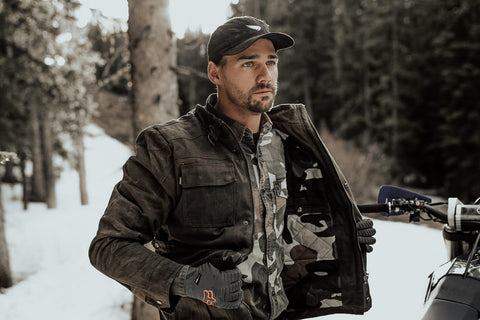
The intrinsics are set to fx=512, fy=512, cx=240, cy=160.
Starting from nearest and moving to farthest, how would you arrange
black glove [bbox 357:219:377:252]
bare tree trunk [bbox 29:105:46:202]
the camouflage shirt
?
the camouflage shirt
black glove [bbox 357:219:377:252]
bare tree trunk [bbox 29:105:46:202]

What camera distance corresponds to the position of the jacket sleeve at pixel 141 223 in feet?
6.66

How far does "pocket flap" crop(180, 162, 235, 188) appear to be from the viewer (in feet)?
7.26

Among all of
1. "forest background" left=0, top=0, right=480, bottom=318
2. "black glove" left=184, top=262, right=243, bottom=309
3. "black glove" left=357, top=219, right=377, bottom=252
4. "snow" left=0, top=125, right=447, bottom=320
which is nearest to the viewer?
"black glove" left=184, top=262, right=243, bottom=309

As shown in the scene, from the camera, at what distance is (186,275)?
200 cm

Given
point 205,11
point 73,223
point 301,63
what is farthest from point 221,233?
point 301,63

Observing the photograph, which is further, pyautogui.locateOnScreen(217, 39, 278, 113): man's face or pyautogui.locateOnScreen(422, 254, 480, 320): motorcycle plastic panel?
pyautogui.locateOnScreen(217, 39, 278, 113): man's face

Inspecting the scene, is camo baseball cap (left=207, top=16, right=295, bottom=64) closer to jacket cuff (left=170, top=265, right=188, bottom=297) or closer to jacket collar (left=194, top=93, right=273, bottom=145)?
jacket collar (left=194, top=93, right=273, bottom=145)

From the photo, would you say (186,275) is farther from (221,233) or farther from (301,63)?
(301,63)

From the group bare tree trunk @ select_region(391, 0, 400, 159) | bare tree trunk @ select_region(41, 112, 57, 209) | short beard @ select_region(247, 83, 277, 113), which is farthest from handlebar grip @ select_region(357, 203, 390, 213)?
bare tree trunk @ select_region(391, 0, 400, 159)

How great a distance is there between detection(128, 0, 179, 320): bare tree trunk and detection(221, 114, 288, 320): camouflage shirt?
2568 mm

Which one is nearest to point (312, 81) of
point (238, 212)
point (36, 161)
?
point (36, 161)

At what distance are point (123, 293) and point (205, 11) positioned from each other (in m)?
4.36

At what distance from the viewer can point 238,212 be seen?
2.29 metres

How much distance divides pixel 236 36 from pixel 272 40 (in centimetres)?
22
